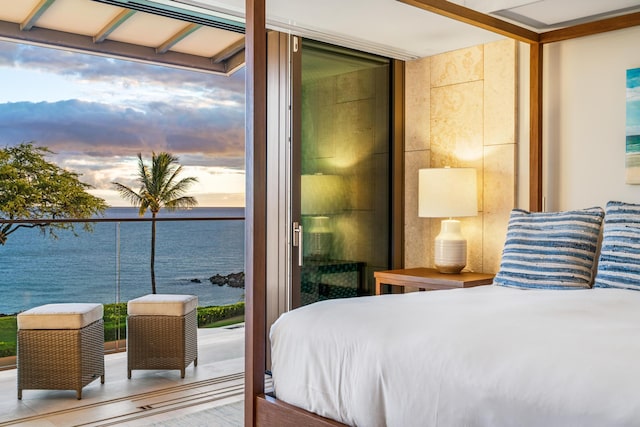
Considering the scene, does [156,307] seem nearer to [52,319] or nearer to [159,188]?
[52,319]

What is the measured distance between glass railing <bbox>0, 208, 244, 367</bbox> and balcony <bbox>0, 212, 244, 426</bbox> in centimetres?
1

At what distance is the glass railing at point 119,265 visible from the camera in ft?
18.4

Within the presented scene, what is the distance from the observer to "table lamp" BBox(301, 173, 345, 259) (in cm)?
448

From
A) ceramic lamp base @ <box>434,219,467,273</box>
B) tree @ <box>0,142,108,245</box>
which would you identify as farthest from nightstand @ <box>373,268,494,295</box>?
tree @ <box>0,142,108,245</box>

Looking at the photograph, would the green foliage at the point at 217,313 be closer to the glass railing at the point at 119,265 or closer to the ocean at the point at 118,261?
the glass railing at the point at 119,265

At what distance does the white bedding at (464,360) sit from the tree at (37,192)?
4950 millimetres

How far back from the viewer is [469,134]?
4.61 metres

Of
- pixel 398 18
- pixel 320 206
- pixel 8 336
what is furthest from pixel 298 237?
pixel 8 336

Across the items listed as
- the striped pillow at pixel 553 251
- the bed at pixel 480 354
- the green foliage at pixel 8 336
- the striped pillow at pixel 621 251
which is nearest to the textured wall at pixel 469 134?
the striped pillow at pixel 553 251

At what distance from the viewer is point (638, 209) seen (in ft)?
11.1

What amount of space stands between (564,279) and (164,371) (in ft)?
9.35

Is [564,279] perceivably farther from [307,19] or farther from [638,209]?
[307,19]

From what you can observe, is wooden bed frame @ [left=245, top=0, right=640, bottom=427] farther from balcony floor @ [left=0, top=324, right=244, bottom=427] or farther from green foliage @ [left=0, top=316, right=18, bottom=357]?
green foliage @ [left=0, top=316, right=18, bottom=357]

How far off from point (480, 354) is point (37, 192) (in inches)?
257
